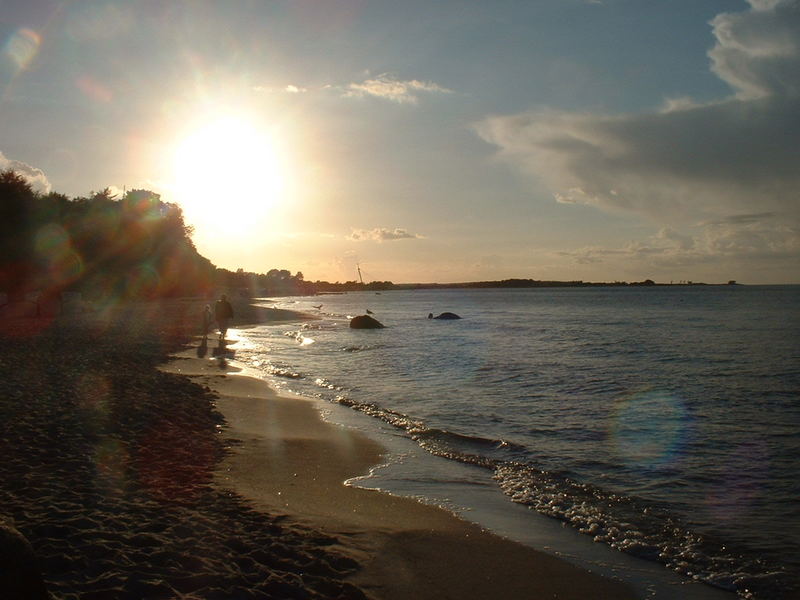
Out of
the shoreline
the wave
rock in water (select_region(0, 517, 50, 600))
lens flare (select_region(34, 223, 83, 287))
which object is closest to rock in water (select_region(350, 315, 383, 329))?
lens flare (select_region(34, 223, 83, 287))

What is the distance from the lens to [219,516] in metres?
6.21

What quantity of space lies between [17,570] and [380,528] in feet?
12.7

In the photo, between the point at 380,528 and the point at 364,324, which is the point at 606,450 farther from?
the point at 364,324

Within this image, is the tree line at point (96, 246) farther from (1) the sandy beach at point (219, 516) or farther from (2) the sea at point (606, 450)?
(1) the sandy beach at point (219, 516)

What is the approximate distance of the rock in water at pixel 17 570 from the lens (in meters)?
3.48

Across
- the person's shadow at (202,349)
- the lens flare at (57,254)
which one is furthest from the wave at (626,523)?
the lens flare at (57,254)

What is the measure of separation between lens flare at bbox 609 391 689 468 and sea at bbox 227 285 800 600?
0.16 ft

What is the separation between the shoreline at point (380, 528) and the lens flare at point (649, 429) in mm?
4845

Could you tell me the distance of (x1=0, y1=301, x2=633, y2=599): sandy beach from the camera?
481 centimetres

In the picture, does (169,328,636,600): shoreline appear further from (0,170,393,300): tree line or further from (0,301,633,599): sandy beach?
(0,170,393,300): tree line

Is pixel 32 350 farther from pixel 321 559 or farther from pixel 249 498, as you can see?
pixel 321 559

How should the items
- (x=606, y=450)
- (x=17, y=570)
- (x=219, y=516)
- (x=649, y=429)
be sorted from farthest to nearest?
1. (x=649, y=429)
2. (x=606, y=450)
3. (x=219, y=516)
4. (x=17, y=570)

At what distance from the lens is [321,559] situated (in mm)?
5453

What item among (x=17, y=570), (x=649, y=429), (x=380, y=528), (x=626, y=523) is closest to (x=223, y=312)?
→ (x=649, y=429)
